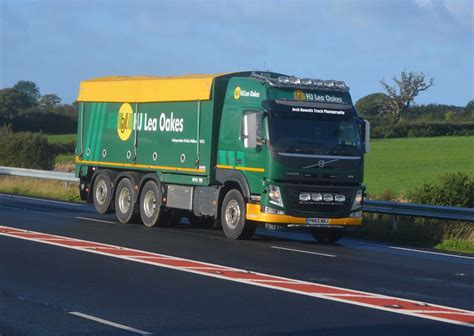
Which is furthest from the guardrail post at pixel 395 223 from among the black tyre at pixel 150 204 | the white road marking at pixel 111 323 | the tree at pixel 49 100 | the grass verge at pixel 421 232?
the tree at pixel 49 100

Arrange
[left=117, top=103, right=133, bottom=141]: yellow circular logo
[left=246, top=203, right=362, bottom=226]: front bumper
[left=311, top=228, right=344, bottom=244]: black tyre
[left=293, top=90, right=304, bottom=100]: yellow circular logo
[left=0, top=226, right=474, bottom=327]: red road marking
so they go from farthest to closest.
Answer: [left=117, top=103, right=133, bottom=141]: yellow circular logo
[left=311, top=228, right=344, bottom=244]: black tyre
[left=293, top=90, right=304, bottom=100]: yellow circular logo
[left=246, top=203, right=362, bottom=226]: front bumper
[left=0, top=226, right=474, bottom=327]: red road marking

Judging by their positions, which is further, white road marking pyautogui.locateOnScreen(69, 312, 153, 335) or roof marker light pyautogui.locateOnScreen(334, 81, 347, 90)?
roof marker light pyautogui.locateOnScreen(334, 81, 347, 90)

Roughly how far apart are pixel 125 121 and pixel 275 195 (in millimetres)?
6209

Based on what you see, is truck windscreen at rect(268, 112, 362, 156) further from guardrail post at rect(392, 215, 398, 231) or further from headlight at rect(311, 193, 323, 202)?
guardrail post at rect(392, 215, 398, 231)

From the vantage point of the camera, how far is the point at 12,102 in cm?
9588

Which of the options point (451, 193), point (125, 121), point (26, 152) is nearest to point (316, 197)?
point (125, 121)

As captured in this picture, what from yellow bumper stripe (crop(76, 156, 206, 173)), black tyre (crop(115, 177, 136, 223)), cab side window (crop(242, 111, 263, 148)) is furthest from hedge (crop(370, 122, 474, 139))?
cab side window (crop(242, 111, 263, 148))

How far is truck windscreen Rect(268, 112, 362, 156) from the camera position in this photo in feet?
60.7

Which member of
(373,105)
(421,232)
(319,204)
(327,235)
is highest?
(373,105)

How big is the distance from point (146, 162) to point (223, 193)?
122 inches

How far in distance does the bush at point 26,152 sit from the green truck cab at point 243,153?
2597 centimetres

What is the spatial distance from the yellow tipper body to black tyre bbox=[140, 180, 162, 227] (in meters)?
2.07

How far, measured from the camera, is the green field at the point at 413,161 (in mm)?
46594

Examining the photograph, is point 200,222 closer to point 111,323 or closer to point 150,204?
point 150,204
